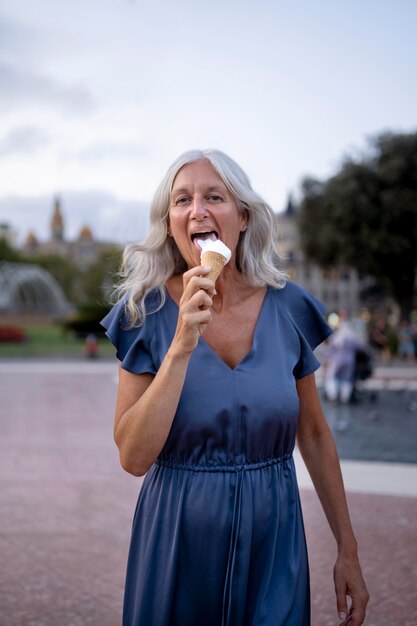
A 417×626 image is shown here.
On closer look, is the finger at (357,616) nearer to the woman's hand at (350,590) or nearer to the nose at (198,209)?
the woman's hand at (350,590)

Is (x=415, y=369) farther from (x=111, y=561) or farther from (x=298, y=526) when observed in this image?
(x=298, y=526)

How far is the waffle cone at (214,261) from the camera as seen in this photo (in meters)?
1.67

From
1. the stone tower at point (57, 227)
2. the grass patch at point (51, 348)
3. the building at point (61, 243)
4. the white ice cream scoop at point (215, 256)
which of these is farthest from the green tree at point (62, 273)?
the stone tower at point (57, 227)

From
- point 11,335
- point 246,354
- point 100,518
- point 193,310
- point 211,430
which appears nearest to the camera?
point 193,310

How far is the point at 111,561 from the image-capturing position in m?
4.68

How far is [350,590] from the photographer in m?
2.03

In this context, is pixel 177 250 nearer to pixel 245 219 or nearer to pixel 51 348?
pixel 245 219

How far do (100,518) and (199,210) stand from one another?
14.2 ft

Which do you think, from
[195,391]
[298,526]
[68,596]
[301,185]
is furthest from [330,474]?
[301,185]

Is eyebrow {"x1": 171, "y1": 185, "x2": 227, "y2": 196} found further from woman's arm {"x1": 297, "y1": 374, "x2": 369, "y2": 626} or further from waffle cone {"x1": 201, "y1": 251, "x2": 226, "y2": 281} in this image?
woman's arm {"x1": 297, "y1": 374, "x2": 369, "y2": 626}

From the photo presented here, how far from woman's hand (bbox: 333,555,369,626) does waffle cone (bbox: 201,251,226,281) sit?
3.03ft

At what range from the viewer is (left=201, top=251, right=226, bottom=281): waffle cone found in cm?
167

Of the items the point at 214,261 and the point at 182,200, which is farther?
the point at 182,200

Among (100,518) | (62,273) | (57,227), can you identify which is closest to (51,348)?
(100,518)
